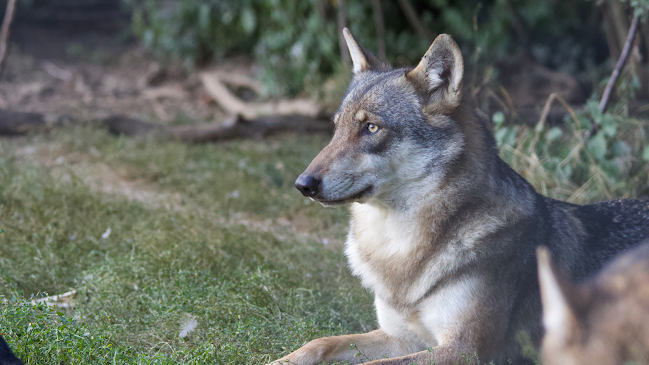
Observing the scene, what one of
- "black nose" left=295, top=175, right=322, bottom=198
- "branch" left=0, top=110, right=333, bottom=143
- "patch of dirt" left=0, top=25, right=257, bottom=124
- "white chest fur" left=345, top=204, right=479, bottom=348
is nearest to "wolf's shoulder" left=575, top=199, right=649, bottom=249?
"white chest fur" left=345, top=204, right=479, bottom=348

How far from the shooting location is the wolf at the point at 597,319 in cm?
149

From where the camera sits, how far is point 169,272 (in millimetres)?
3490

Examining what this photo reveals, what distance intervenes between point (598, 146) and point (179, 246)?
147 inches

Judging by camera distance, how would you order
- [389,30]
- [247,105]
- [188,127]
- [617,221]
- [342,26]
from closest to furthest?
[617,221], [188,127], [342,26], [247,105], [389,30]

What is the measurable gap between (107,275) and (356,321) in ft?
5.44

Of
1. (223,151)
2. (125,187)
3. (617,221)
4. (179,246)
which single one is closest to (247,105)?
(223,151)

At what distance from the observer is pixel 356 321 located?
3.35 meters

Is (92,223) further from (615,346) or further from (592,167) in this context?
(592,167)

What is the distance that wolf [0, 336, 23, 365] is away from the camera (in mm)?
2166

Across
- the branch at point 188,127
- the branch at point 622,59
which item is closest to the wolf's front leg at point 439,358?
the branch at point 622,59

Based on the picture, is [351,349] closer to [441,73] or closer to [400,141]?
[400,141]

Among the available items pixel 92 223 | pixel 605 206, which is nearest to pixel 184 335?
pixel 92 223

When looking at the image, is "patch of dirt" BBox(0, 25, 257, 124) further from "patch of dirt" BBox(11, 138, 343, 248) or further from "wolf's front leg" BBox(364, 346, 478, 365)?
"wolf's front leg" BBox(364, 346, 478, 365)

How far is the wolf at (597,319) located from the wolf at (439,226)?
896 mm
